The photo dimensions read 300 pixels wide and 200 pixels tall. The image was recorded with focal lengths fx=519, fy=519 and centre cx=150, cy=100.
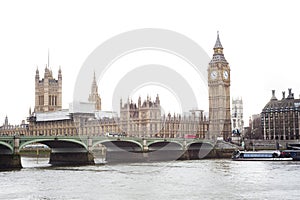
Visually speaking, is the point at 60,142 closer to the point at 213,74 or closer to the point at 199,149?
the point at 199,149

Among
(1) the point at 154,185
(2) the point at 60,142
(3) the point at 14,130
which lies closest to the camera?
(1) the point at 154,185

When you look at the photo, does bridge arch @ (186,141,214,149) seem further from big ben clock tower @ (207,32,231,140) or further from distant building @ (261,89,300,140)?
distant building @ (261,89,300,140)

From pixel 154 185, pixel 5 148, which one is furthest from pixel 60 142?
pixel 154 185

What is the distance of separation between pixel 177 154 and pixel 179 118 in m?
21.7

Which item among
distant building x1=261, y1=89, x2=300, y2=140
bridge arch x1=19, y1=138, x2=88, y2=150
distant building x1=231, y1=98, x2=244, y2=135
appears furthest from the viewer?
distant building x1=231, y1=98, x2=244, y2=135

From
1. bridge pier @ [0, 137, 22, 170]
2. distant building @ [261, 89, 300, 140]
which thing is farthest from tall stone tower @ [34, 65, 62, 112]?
bridge pier @ [0, 137, 22, 170]

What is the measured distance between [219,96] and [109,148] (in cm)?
3737

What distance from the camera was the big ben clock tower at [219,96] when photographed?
313 ft

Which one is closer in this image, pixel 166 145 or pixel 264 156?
pixel 264 156

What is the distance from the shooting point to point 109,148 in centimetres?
6397

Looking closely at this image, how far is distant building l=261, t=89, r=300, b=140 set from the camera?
8956cm

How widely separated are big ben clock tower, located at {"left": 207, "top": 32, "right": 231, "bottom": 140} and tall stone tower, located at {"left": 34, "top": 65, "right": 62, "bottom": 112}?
1615 inches

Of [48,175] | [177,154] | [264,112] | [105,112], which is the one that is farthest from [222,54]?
[48,175]

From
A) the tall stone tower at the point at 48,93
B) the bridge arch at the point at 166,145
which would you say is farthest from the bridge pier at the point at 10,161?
the tall stone tower at the point at 48,93
